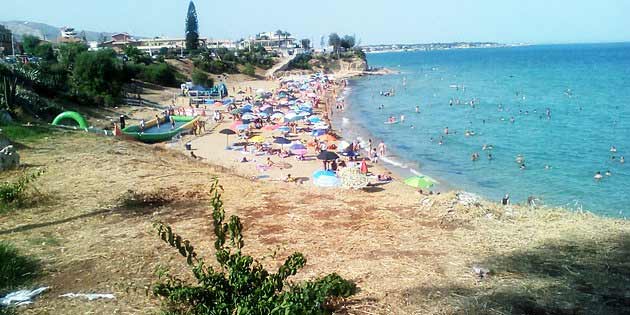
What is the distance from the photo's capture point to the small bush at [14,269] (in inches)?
243

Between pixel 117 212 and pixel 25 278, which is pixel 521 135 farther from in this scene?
pixel 25 278

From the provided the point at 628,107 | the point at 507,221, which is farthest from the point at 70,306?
the point at 628,107

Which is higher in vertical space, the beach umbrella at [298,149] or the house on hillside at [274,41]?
the house on hillside at [274,41]

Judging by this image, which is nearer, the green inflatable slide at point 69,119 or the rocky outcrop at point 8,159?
the rocky outcrop at point 8,159

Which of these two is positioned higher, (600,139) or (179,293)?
(179,293)

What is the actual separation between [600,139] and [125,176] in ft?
101

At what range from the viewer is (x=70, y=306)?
5750 millimetres

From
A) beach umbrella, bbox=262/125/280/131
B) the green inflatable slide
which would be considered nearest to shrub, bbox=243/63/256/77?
beach umbrella, bbox=262/125/280/131

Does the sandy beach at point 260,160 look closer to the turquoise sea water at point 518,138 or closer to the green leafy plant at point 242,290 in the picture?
the turquoise sea water at point 518,138

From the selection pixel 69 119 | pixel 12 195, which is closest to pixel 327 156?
pixel 12 195

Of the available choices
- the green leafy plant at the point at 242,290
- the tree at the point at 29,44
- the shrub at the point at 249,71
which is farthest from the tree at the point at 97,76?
the shrub at the point at 249,71

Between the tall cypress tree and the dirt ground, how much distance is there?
9088cm

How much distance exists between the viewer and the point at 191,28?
98.9 metres

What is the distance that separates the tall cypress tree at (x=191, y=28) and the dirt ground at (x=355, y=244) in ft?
298
